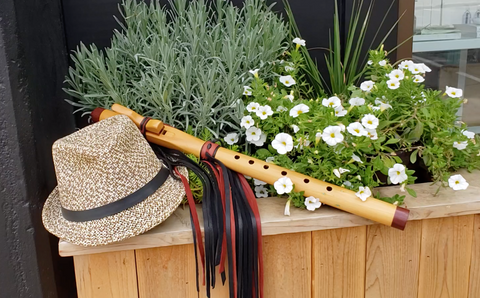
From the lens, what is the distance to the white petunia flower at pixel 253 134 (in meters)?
1.50

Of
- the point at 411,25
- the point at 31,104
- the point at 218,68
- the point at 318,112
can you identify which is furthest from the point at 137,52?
the point at 411,25

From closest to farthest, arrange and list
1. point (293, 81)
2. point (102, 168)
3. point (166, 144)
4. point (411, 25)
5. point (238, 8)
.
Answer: point (102, 168) → point (166, 144) → point (293, 81) → point (238, 8) → point (411, 25)

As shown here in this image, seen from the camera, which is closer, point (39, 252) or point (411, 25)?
point (39, 252)

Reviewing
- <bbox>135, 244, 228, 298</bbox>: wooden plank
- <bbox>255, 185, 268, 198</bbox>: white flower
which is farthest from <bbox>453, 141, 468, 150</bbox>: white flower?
<bbox>135, 244, 228, 298</bbox>: wooden plank

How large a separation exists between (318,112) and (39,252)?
0.88 metres

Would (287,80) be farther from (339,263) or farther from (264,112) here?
(339,263)

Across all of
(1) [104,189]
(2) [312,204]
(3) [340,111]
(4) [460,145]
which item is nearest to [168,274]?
(1) [104,189]

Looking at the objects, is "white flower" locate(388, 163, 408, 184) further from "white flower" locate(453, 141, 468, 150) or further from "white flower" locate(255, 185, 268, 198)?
"white flower" locate(255, 185, 268, 198)

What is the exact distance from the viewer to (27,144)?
142cm

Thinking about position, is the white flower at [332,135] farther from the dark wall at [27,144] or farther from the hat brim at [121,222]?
the dark wall at [27,144]

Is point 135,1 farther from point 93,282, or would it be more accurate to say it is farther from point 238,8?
point 93,282

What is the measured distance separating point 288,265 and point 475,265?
1.78 ft

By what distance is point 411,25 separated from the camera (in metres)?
2.06

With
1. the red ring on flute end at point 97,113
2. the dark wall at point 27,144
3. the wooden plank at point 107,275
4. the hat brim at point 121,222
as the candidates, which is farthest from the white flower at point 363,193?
the dark wall at point 27,144
